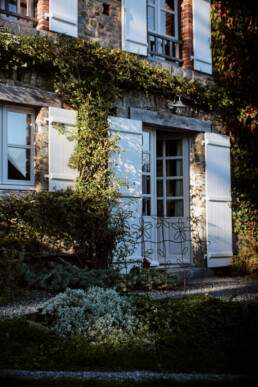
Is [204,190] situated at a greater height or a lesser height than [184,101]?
lesser

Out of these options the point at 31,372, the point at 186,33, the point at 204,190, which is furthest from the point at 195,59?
the point at 31,372

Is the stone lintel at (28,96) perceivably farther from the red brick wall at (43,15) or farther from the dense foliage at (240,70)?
the dense foliage at (240,70)

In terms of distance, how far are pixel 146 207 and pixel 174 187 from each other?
35.0 inches

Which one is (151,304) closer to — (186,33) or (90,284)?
(90,284)

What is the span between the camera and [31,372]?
3.11 metres

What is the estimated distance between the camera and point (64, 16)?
7199mm

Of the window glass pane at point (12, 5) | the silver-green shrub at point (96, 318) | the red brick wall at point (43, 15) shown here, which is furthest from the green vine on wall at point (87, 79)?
the silver-green shrub at point (96, 318)

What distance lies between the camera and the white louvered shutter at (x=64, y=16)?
7109 millimetres

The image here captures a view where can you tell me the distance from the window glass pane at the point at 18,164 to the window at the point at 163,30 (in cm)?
297

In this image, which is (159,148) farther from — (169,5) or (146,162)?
(169,5)

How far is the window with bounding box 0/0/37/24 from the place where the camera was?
7.00 m

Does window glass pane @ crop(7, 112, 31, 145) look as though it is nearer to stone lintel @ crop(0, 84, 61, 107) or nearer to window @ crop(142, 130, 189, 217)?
stone lintel @ crop(0, 84, 61, 107)

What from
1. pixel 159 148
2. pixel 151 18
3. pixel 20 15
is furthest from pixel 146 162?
pixel 20 15

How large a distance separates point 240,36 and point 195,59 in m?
5.82
